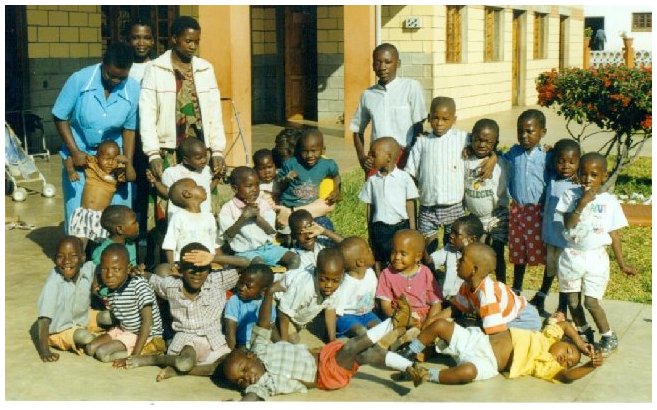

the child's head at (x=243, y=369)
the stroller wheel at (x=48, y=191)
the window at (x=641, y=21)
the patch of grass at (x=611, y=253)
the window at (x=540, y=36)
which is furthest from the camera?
the window at (x=641, y=21)

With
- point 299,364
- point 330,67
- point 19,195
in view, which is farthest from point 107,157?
point 330,67

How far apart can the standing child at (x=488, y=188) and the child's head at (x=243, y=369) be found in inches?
82.3

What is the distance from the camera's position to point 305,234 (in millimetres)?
5844

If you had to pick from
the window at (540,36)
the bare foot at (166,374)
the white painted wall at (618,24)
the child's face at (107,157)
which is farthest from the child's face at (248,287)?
the white painted wall at (618,24)

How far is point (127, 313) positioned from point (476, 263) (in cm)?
201

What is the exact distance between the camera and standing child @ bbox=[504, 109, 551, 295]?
5832 mm

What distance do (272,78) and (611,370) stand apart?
49.5 ft

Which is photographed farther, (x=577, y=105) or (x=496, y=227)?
(x=577, y=105)

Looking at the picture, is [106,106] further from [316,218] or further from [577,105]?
[577,105]

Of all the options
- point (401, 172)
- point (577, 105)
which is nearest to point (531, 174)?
point (401, 172)

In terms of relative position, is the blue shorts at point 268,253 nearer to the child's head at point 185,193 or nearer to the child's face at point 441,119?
the child's head at point 185,193

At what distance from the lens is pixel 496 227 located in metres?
6.10

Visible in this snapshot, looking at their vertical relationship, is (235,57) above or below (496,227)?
above

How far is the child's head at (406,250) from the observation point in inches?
215
